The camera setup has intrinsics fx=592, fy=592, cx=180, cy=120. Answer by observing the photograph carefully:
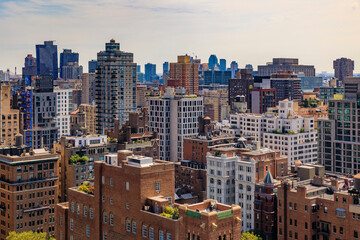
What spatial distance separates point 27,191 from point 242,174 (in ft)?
200

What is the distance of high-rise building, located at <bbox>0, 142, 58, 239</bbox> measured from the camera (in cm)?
16238

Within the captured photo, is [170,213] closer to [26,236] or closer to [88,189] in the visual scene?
[88,189]

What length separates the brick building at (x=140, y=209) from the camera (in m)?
99.0

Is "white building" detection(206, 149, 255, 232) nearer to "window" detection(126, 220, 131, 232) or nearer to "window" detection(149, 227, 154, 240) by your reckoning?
"window" detection(126, 220, 131, 232)

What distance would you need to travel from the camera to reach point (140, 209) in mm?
103500

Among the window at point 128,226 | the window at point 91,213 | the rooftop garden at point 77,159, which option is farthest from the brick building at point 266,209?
the rooftop garden at point 77,159

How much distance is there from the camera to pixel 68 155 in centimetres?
19225

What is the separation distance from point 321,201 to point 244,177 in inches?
1525

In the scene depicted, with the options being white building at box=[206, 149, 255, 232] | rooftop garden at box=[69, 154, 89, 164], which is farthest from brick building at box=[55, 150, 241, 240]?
rooftop garden at box=[69, 154, 89, 164]

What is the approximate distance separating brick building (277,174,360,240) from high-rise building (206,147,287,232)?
19.6 m

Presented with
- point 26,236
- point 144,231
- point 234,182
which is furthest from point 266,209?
point 26,236

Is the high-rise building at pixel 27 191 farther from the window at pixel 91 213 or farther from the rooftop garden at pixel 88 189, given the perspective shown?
the window at pixel 91 213

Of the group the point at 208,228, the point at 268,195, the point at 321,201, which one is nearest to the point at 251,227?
the point at 268,195

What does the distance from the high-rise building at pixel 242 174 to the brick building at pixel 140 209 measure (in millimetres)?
60529
